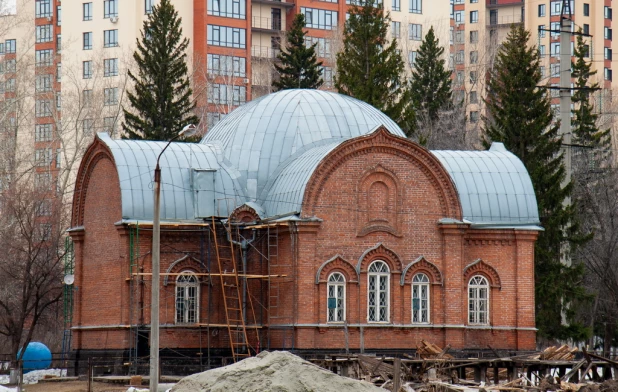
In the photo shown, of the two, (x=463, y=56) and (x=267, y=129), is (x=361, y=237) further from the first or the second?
(x=463, y=56)

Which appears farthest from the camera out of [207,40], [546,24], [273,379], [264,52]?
[546,24]

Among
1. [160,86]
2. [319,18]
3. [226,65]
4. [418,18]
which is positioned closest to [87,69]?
[226,65]

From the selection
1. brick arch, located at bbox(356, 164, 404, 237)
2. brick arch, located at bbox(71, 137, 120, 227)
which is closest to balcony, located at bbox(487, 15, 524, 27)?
brick arch, located at bbox(356, 164, 404, 237)

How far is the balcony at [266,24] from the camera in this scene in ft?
267

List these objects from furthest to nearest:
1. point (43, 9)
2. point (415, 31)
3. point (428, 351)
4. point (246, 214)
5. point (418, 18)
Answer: point (43, 9) → point (418, 18) → point (415, 31) → point (246, 214) → point (428, 351)

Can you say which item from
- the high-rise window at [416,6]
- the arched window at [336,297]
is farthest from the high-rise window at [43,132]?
the arched window at [336,297]

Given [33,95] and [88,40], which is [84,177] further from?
[88,40]

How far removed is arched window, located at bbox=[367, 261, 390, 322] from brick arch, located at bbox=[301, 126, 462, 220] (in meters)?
2.72

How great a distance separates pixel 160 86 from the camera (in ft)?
181

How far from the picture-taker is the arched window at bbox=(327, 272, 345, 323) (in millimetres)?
36406

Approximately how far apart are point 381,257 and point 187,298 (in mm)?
6316

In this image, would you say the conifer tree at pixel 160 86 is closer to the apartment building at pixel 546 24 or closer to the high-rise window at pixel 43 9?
the high-rise window at pixel 43 9

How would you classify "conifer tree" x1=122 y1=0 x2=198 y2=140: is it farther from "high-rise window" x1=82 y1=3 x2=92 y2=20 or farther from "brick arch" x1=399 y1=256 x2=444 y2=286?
"high-rise window" x1=82 y1=3 x2=92 y2=20

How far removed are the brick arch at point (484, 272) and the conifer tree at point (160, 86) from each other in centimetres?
A: 2012
